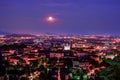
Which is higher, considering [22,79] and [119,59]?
[119,59]

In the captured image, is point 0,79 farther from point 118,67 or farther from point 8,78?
point 118,67

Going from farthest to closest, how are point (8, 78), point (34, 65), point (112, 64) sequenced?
1. point (34, 65)
2. point (8, 78)
3. point (112, 64)

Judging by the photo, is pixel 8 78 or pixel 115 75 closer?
pixel 115 75

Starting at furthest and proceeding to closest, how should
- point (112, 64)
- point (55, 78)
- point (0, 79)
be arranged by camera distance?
1. point (55, 78)
2. point (0, 79)
3. point (112, 64)

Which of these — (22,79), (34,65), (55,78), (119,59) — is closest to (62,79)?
(55,78)

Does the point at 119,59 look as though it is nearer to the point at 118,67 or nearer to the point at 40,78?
the point at 118,67

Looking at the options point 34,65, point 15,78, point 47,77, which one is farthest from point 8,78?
point 34,65

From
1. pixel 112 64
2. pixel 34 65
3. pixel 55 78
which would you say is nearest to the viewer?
pixel 112 64

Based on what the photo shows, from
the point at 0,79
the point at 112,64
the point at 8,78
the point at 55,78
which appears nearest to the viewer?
the point at 112,64

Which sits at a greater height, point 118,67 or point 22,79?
point 118,67
